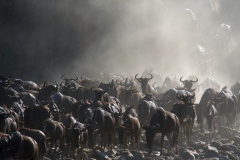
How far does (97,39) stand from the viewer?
169 feet

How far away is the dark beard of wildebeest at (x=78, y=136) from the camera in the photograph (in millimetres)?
17281

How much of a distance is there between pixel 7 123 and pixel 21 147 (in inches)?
139

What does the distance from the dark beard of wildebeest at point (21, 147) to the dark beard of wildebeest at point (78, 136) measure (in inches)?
122

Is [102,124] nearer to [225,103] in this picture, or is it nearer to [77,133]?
[77,133]

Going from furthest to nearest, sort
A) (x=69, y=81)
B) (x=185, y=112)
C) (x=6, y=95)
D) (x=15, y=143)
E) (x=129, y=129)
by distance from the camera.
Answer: (x=69, y=81) → (x=6, y=95) → (x=185, y=112) → (x=129, y=129) → (x=15, y=143)

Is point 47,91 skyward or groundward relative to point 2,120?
skyward

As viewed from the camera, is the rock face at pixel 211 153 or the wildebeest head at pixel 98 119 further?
the rock face at pixel 211 153

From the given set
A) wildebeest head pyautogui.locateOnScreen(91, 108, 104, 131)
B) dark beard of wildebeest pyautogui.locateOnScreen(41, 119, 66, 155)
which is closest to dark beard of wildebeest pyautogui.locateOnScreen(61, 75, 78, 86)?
wildebeest head pyautogui.locateOnScreen(91, 108, 104, 131)

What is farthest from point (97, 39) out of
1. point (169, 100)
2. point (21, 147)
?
point (21, 147)

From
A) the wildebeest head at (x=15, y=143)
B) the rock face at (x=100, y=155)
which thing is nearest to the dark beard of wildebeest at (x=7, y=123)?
the wildebeest head at (x=15, y=143)

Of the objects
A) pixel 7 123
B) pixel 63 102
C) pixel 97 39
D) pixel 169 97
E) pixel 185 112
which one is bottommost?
pixel 7 123

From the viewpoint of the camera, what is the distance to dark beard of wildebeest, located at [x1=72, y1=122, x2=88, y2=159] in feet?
56.7

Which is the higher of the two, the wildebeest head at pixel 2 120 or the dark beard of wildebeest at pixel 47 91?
the dark beard of wildebeest at pixel 47 91

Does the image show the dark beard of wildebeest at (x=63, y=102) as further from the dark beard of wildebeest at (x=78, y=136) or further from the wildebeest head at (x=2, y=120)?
the wildebeest head at (x=2, y=120)
